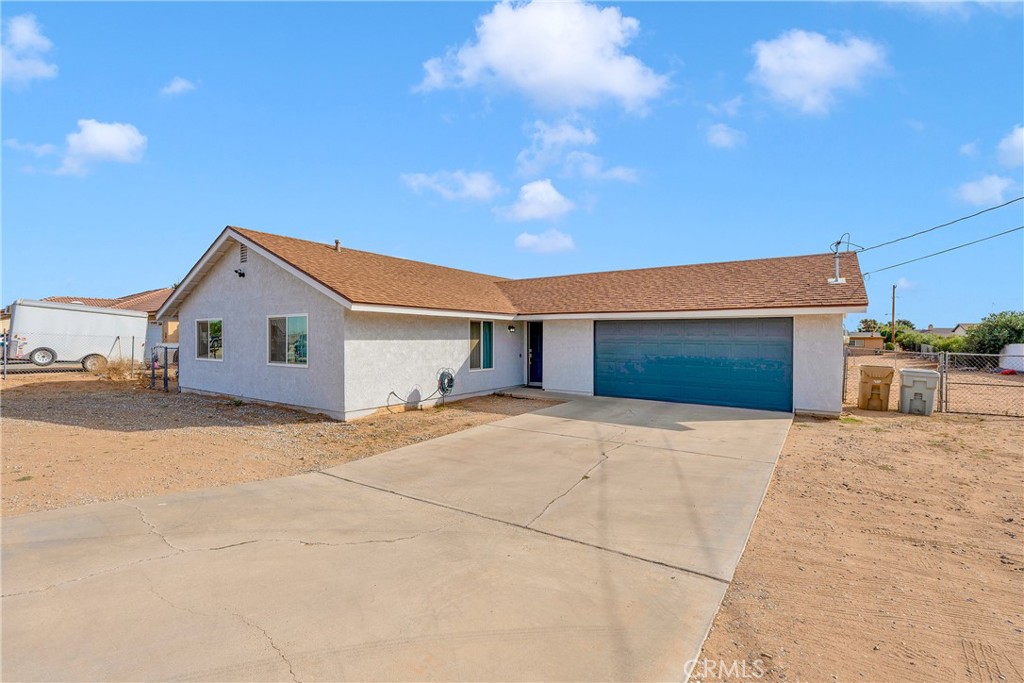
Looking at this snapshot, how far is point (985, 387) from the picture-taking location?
642 inches

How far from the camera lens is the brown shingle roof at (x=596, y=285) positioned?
11195mm

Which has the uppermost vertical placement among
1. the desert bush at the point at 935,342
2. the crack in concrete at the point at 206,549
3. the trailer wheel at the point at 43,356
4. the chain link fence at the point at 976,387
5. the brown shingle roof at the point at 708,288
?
the brown shingle roof at the point at 708,288

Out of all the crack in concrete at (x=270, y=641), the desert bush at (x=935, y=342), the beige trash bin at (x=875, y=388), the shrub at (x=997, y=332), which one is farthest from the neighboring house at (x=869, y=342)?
the crack in concrete at (x=270, y=641)

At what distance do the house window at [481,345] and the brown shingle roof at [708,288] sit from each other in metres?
1.55

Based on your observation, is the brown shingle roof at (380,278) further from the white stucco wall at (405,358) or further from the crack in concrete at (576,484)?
the crack in concrete at (576,484)

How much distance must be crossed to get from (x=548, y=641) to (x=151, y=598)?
3.04m

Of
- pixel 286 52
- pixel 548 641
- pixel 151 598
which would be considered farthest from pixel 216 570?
pixel 286 52

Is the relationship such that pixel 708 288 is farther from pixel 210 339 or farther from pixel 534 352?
pixel 210 339

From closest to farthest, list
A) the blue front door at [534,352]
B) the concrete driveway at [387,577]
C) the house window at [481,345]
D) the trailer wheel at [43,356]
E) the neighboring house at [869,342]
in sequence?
the concrete driveway at [387,577] < the house window at [481,345] < the blue front door at [534,352] < the trailer wheel at [43,356] < the neighboring house at [869,342]

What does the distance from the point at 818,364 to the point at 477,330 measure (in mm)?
9421

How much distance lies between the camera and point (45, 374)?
1886cm

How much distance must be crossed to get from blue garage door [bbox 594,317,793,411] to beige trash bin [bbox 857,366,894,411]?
2.39 meters

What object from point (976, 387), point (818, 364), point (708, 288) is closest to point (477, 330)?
point (708, 288)

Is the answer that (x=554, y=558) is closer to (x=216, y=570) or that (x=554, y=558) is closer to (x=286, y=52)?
(x=216, y=570)
